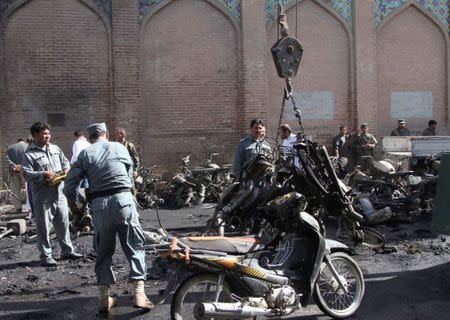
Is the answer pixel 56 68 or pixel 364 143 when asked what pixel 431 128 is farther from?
pixel 56 68

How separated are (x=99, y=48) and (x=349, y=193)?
10279 millimetres

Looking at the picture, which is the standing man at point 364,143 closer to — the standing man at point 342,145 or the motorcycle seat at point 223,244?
the standing man at point 342,145

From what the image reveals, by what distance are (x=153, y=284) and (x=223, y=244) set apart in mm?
2023

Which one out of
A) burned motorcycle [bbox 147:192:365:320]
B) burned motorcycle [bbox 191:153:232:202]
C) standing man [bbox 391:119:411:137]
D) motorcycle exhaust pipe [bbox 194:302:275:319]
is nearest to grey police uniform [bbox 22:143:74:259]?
burned motorcycle [bbox 147:192:365:320]

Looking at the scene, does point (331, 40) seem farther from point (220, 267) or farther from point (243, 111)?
point (220, 267)

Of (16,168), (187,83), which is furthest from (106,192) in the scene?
(187,83)

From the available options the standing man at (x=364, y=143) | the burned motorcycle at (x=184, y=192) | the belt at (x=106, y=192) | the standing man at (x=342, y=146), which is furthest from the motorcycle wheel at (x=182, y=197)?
the belt at (x=106, y=192)

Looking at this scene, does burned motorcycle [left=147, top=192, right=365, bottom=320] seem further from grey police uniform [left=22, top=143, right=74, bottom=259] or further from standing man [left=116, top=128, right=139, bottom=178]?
standing man [left=116, top=128, right=139, bottom=178]

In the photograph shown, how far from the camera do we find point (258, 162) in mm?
7188

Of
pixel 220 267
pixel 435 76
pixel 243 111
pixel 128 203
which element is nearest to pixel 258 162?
pixel 128 203

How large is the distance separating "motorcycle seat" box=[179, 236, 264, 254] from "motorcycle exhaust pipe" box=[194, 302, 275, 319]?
0.44 m

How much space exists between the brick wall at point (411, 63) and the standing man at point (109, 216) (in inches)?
488

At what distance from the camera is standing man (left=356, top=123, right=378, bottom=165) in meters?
15.3

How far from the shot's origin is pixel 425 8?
16938 mm
